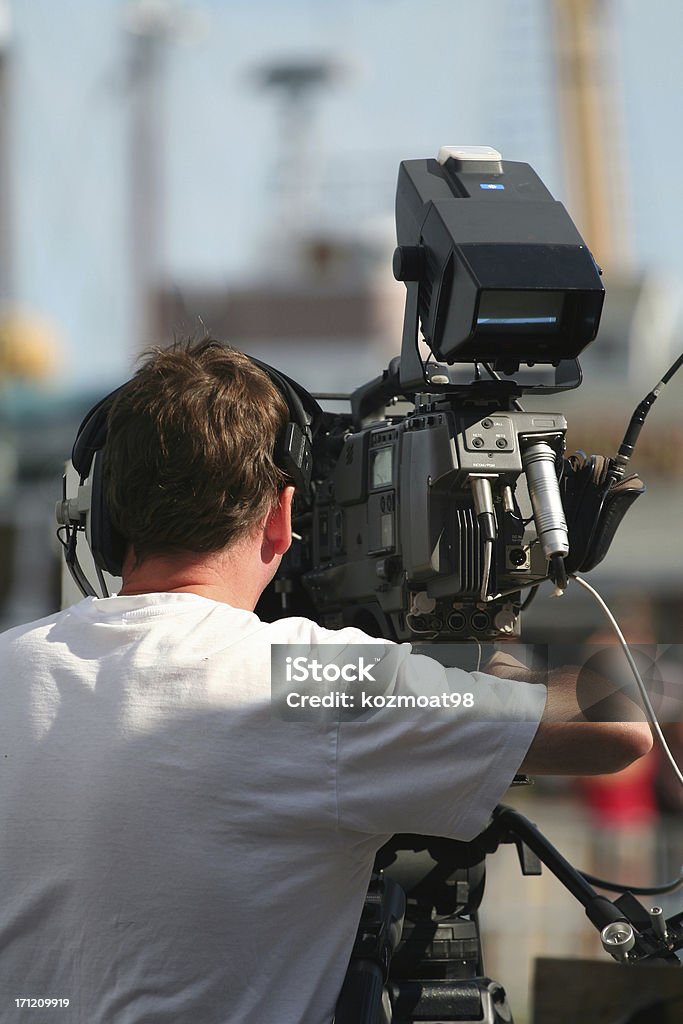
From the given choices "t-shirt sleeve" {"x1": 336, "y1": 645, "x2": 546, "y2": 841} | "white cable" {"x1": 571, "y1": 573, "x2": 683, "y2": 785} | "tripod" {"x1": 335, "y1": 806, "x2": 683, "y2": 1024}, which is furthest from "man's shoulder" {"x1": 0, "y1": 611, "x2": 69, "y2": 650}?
"white cable" {"x1": 571, "y1": 573, "x2": 683, "y2": 785}

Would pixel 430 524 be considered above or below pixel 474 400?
below

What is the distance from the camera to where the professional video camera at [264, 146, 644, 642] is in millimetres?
1489

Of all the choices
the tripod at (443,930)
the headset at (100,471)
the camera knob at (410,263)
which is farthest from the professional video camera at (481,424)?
the tripod at (443,930)

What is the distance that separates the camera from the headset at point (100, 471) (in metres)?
1.61

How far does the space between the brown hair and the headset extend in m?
0.03

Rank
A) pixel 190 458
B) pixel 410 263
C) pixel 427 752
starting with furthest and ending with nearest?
1. pixel 410 263
2. pixel 190 458
3. pixel 427 752

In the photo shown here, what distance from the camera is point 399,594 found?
1695mm

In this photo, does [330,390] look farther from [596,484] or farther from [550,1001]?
[550,1001]

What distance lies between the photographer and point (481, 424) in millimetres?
1532

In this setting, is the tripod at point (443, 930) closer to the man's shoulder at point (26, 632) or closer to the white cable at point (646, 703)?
the white cable at point (646, 703)

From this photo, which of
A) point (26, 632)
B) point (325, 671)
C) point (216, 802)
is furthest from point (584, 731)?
point (26, 632)

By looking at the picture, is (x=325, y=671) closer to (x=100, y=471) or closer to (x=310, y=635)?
(x=310, y=635)

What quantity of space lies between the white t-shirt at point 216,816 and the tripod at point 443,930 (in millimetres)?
133

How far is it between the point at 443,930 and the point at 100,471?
0.86 meters
